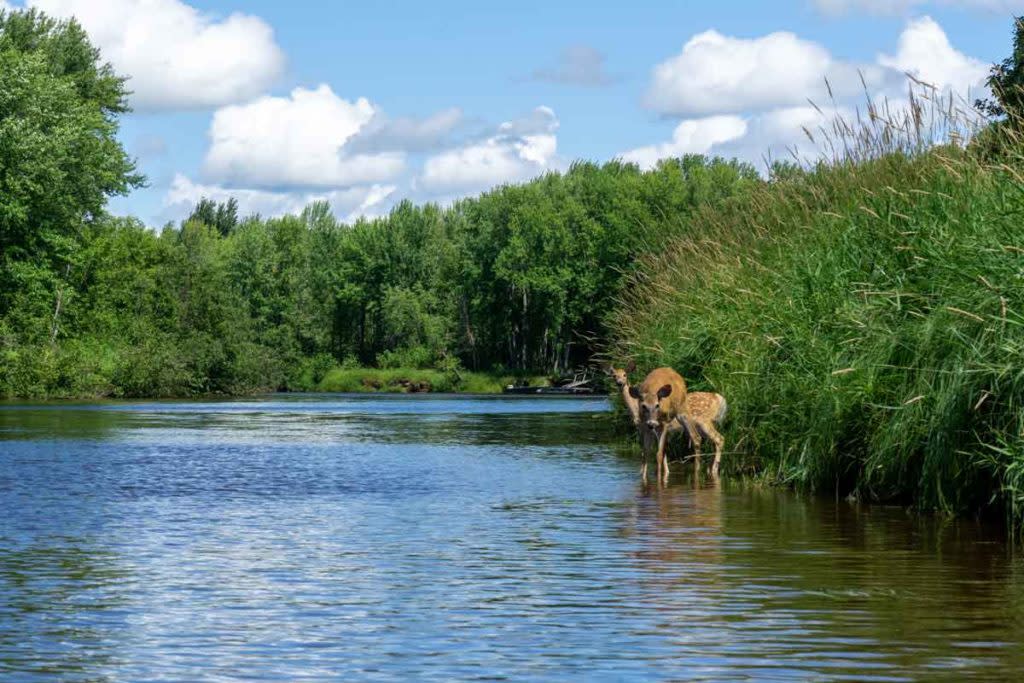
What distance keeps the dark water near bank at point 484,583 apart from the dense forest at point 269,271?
12.5 m

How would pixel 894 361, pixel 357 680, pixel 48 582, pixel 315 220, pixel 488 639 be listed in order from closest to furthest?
pixel 357 680, pixel 488 639, pixel 48 582, pixel 894 361, pixel 315 220

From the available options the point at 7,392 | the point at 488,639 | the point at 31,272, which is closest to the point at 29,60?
the point at 31,272

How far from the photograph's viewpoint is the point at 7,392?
64562mm

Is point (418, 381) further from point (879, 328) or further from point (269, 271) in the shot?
point (879, 328)

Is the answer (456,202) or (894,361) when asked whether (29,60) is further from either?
(456,202)

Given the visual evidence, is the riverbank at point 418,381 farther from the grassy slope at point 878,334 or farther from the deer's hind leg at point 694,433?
the deer's hind leg at point 694,433

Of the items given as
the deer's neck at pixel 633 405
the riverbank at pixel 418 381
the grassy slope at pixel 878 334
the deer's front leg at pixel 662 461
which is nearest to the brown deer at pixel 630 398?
the deer's neck at pixel 633 405

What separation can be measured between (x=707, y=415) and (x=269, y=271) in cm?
11541

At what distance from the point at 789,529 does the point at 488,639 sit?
5.88 metres

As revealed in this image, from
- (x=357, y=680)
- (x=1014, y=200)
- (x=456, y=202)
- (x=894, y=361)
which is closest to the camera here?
(x=357, y=680)

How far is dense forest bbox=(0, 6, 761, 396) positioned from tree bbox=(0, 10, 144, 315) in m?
0.11

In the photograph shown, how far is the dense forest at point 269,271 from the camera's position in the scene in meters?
64.3

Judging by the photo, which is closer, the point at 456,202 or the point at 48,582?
the point at 48,582

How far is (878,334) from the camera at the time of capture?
47.7ft
